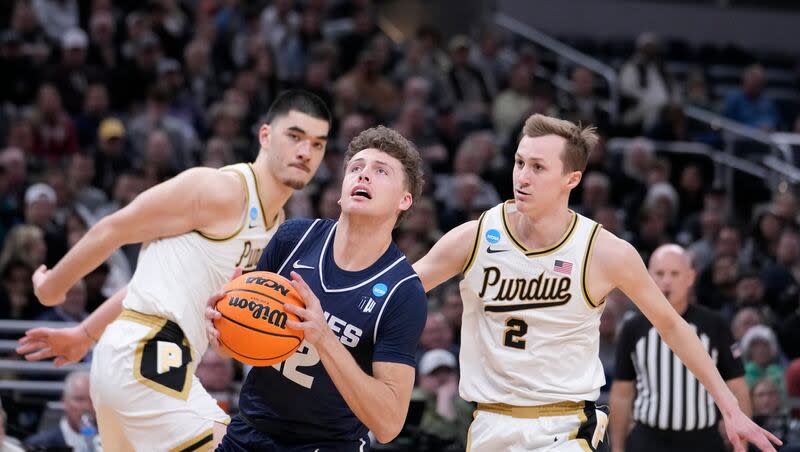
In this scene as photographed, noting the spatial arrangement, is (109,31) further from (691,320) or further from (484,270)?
(484,270)

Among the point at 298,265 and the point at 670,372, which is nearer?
the point at 298,265

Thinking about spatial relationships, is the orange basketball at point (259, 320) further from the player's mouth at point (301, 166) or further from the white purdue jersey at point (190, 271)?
the player's mouth at point (301, 166)

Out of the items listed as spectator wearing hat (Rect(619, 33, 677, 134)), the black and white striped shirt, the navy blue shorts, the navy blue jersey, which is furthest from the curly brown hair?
spectator wearing hat (Rect(619, 33, 677, 134))

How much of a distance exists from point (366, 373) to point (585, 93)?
11.8 metres

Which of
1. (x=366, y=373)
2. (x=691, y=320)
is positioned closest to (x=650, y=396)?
(x=691, y=320)

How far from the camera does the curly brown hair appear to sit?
4.72 metres

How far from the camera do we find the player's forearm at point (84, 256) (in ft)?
18.2

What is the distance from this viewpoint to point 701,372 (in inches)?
211

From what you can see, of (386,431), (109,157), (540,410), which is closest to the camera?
(386,431)

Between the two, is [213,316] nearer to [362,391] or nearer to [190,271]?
[362,391]

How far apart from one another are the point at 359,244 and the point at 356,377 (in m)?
0.70

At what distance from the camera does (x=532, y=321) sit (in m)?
5.35

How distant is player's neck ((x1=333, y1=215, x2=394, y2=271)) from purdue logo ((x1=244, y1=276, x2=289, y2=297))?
1.22 ft

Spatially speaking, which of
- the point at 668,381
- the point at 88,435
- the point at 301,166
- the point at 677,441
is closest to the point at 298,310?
the point at 301,166
